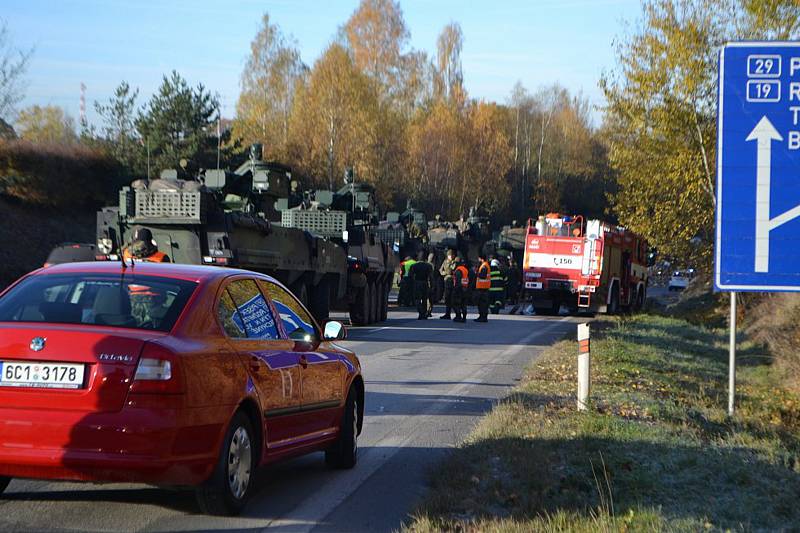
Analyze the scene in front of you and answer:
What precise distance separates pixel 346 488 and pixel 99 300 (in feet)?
7.30

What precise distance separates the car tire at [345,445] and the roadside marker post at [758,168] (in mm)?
4159

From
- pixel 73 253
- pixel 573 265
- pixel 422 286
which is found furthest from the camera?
pixel 573 265

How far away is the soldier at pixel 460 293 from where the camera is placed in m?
27.8

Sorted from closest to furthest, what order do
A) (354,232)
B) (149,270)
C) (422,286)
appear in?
(149,270) → (354,232) → (422,286)

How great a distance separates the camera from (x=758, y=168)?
1056cm

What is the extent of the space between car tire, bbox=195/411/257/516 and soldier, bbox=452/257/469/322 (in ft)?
69.8

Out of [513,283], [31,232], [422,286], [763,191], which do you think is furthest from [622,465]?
[513,283]

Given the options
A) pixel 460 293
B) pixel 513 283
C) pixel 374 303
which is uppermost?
pixel 513 283

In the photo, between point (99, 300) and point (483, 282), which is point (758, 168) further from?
point (483, 282)

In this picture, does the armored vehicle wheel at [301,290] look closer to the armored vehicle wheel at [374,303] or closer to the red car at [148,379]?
the armored vehicle wheel at [374,303]

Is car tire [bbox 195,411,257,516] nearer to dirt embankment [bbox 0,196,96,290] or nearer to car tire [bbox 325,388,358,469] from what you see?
car tire [bbox 325,388,358,469]

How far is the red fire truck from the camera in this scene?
32.6m

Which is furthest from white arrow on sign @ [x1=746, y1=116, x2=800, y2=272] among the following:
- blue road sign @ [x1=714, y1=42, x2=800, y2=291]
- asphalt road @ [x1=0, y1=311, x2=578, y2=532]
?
asphalt road @ [x1=0, y1=311, x2=578, y2=532]

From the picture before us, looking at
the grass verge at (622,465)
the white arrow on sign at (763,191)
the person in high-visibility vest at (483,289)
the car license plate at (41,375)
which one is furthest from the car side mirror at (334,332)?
the person in high-visibility vest at (483,289)
